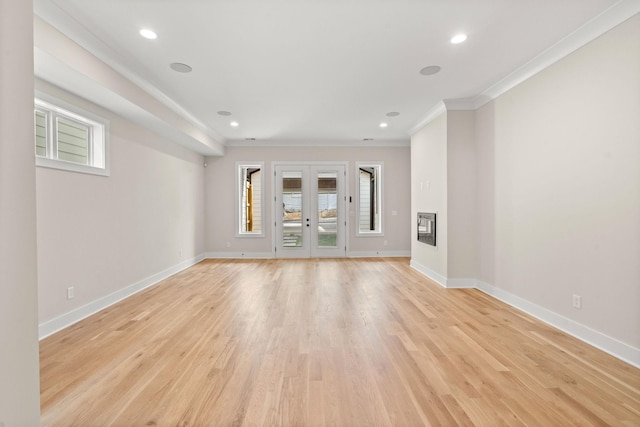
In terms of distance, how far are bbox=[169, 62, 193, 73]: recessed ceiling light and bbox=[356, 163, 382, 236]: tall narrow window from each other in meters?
4.63

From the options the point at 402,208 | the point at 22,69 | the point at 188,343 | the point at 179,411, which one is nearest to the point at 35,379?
the point at 179,411

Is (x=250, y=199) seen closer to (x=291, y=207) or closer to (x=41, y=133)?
(x=291, y=207)

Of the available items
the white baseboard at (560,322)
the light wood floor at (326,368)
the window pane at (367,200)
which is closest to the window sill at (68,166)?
the light wood floor at (326,368)

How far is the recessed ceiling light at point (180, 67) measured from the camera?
128 inches

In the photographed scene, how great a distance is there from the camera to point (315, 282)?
4.82 metres

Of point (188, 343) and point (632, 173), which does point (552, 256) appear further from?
point (188, 343)

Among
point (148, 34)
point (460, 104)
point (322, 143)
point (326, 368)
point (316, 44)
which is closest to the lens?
point (326, 368)

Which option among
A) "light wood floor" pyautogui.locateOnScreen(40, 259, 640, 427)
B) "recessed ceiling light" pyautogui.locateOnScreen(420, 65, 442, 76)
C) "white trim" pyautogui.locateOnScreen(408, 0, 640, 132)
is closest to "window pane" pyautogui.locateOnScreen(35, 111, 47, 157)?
"light wood floor" pyautogui.locateOnScreen(40, 259, 640, 427)

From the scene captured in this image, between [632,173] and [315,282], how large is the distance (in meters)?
3.90

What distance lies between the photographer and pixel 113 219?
381 centimetres

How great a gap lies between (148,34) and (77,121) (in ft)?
4.93

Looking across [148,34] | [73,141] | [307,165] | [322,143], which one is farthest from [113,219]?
[322,143]

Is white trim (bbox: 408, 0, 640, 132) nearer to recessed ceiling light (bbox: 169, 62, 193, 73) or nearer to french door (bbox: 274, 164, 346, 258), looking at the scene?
french door (bbox: 274, 164, 346, 258)

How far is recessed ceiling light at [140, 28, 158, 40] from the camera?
8.63 feet
